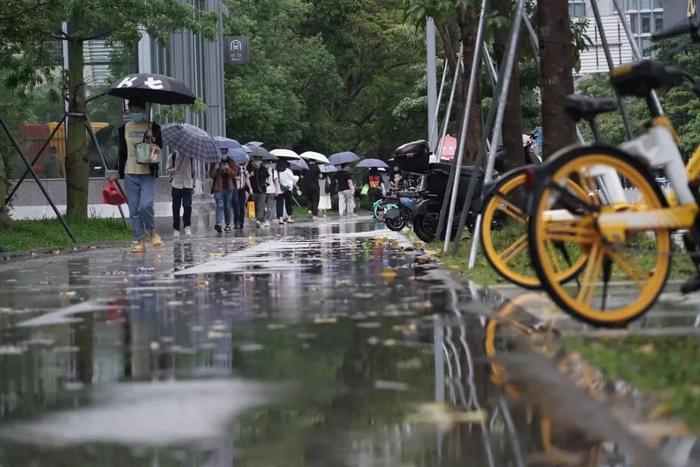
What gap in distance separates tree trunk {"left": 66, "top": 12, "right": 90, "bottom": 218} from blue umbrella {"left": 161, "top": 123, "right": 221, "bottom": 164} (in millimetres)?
2486

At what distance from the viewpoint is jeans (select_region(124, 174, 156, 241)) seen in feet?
64.7

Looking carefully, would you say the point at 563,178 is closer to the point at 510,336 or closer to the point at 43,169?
the point at 510,336

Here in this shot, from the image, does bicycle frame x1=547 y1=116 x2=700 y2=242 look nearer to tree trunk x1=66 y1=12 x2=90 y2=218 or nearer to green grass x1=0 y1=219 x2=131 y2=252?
green grass x1=0 y1=219 x2=131 y2=252

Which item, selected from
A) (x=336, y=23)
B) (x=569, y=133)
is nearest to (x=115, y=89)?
(x=569, y=133)

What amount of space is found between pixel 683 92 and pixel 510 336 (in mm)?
65447

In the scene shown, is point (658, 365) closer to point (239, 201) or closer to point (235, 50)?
point (239, 201)

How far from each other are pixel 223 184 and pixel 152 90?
10381 mm

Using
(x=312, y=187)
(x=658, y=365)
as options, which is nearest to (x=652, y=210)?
(x=658, y=365)

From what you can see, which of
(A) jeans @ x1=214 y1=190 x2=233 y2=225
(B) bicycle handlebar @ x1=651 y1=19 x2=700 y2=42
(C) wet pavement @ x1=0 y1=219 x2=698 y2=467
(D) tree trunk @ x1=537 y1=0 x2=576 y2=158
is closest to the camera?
(C) wet pavement @ x1=0 y1=219 x2=698 y2=467

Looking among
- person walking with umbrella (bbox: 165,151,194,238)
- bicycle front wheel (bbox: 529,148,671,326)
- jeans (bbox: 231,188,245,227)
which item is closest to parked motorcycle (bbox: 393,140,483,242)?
person walking with umbrella (bbox: 165,151,194,238)

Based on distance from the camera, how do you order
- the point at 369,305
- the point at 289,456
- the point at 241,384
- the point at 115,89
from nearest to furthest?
the point at 289,456 < the point at 241,384 < the point at 369,305 < the point at 115,89

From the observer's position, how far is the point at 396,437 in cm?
516

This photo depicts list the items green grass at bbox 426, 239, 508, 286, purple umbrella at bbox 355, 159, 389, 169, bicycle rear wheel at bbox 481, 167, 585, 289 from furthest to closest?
purple umbrella at bbox 355, 159, 389, 169 → green grass at bbox 426, 239, 508, 286 → bicycle rear wheel at bbox 481, 167, 585, 289

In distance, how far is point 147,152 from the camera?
64.1 feet
